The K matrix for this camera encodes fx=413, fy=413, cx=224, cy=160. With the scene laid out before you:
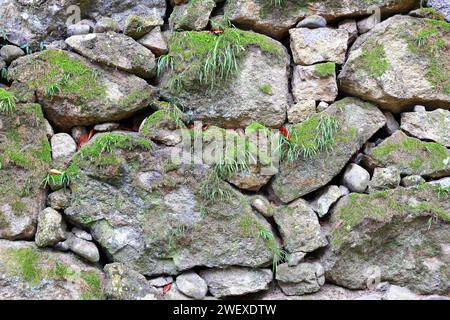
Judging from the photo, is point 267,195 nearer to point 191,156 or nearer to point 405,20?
point 191,156

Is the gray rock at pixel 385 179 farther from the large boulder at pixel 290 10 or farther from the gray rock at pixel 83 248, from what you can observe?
the gray rock at pixel 83 248

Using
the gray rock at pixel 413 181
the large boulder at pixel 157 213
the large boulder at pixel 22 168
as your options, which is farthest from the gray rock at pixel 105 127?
the gray rock at pixel 413 181

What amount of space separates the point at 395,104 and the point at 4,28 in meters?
3.55

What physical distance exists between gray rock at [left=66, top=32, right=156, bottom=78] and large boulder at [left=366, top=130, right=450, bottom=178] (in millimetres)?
2179

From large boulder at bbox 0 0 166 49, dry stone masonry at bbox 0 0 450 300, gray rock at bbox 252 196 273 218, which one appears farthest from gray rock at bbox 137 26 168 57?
gray rock at bbox 252 196 273 218

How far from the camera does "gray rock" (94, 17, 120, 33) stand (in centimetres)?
364

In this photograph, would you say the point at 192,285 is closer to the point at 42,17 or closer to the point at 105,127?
the point at 105,127

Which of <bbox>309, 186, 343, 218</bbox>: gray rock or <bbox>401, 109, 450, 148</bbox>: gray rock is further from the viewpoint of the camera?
<bbox>401, 109, 450, 148</bbox>: gray rock

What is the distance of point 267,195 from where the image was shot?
366 centimetres

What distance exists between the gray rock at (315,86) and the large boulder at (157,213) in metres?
1.17

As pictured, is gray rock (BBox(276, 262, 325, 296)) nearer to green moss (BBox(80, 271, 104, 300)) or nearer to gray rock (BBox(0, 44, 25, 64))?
green moss (BBox(80, 271, 104, 300))

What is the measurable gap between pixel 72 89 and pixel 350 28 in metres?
2.61

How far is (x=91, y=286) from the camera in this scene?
302cm

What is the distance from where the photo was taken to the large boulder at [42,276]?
290 centimetres
